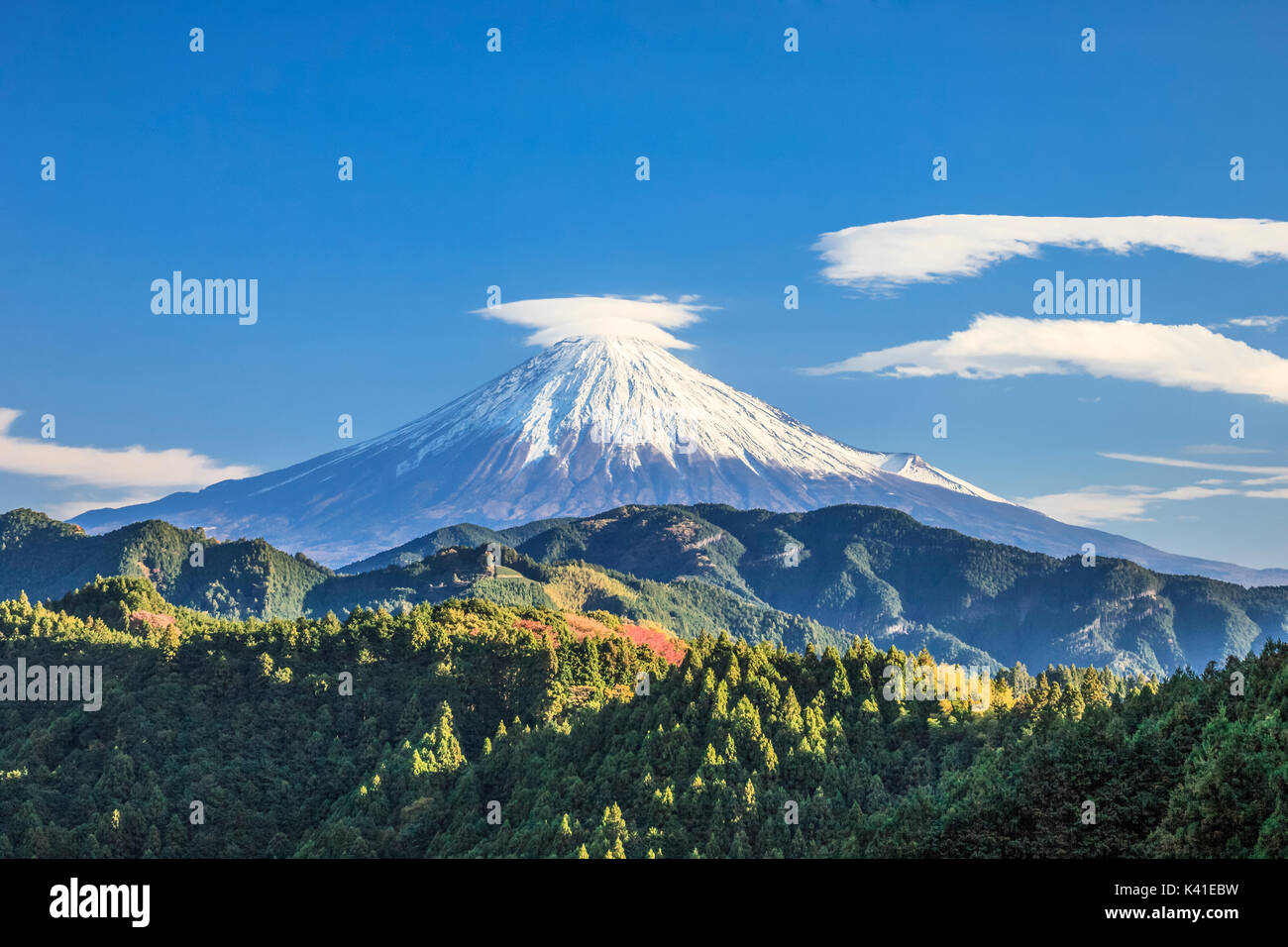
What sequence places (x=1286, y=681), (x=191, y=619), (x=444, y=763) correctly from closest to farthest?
(x=1286, y=681)
(x=444, y=763)
(x=191, y=619)

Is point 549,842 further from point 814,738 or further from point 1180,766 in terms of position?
point 1180,766

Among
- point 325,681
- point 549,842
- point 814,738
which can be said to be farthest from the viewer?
point 325,681

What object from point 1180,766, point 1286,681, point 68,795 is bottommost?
point 68,795
